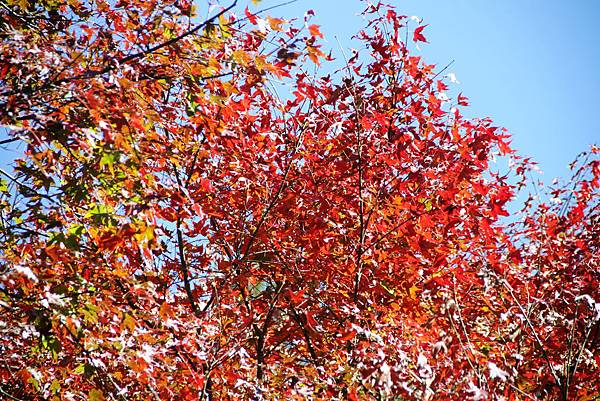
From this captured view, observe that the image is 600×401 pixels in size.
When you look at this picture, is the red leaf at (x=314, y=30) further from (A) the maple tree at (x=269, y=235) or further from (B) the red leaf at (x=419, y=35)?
(B) the red leaf at (x=419, y=35)

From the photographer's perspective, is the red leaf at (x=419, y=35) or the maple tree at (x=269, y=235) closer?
the maple tree at (x=269, y=235)

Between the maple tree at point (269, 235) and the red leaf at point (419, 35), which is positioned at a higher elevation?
the red leaf at point (419, 35)

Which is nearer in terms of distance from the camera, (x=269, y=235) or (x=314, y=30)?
(x=314, y=30)

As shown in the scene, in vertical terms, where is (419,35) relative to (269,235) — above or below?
above

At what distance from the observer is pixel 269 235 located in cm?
510

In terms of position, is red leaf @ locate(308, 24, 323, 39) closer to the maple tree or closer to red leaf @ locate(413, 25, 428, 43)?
the maple tree

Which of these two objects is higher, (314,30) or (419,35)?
(419,35)

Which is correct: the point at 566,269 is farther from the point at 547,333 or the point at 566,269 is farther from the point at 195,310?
the point at 195,310

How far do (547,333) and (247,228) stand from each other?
308 centimetres

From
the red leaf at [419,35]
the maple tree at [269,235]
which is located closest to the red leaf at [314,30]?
the maple tree at [269,235]

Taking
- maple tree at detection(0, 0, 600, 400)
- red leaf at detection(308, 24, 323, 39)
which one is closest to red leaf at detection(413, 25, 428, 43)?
maple tree at detection(0, 0, 600, 400)

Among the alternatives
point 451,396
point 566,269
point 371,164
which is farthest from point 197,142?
point 566,269

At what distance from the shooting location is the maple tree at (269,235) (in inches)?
142

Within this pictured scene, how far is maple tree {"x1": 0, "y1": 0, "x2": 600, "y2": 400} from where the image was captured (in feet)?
11.9
